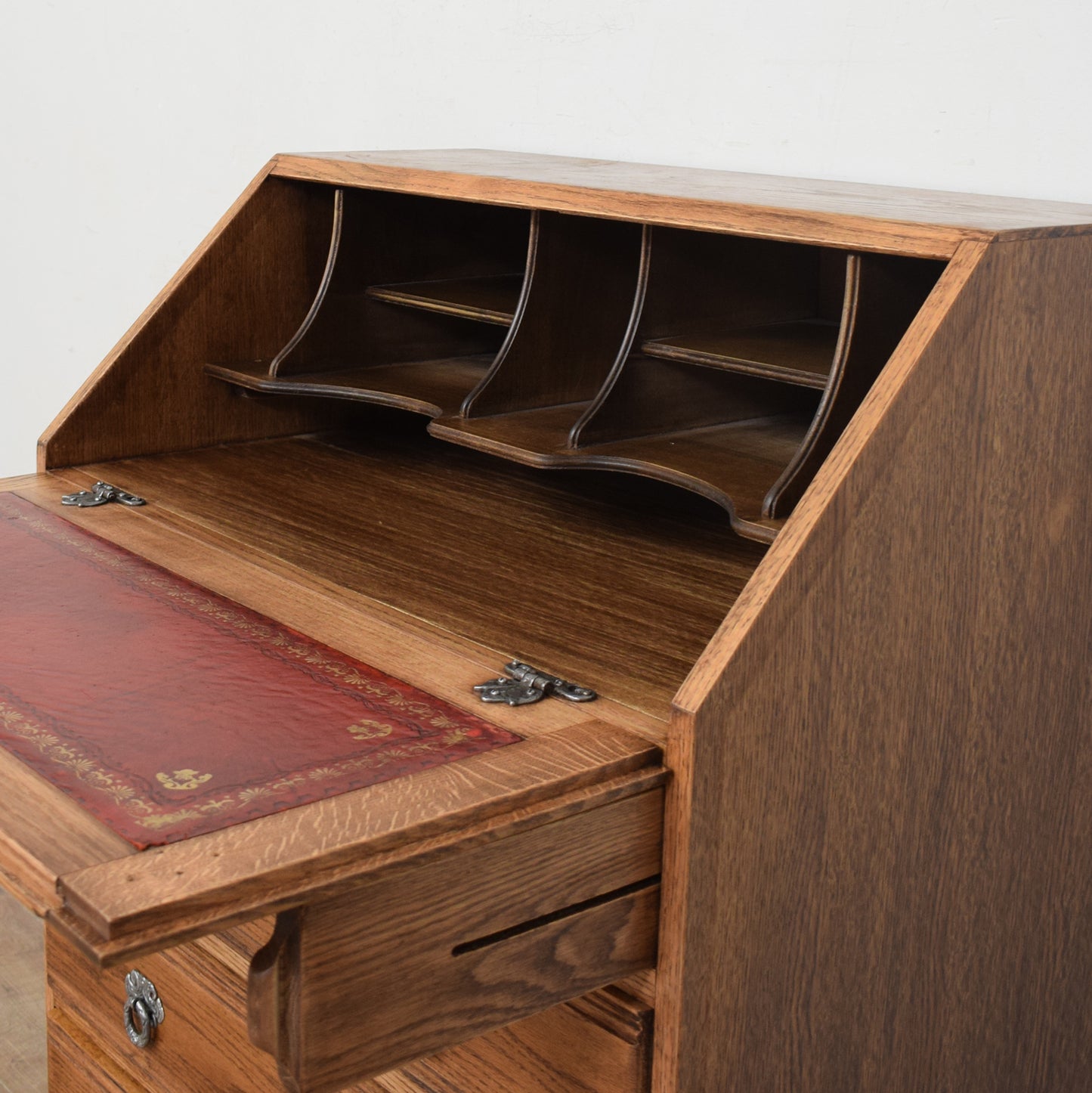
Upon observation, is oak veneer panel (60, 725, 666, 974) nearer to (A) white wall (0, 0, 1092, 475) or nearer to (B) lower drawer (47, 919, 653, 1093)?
(B) lower drawer (47, 919, 653, 1093)

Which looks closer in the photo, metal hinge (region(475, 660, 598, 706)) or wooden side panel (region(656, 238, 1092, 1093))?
wooden side panel (region(656, 238, 1092, 1093))

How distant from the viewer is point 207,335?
7.22 feet

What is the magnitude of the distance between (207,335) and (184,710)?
1.01 m

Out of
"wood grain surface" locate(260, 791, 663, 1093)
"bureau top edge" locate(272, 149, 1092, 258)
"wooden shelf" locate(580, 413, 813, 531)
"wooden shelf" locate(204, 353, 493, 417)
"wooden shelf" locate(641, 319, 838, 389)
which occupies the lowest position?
"wood grain surface" locate(260, 791, 663, 1093)

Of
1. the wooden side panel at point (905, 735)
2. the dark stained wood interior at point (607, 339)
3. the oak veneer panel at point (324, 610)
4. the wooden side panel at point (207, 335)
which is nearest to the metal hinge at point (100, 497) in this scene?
the oak veneer panel at point (324, 610)

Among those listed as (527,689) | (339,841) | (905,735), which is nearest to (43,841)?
(339,841)

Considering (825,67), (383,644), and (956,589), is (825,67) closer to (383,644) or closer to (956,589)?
(956,589)

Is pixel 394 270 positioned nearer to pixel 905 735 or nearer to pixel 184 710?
pixel 184 710

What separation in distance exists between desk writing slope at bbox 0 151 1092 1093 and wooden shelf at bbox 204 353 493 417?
0.03 ft

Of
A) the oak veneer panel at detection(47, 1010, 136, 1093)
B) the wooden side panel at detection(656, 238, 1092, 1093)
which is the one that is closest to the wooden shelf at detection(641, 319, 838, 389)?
the wooden side panel at detection(656, 238, 1092, 1093)

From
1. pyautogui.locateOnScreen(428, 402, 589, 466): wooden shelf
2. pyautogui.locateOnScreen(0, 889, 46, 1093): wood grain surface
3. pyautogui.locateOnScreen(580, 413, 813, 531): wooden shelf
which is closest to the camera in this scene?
pyautogui.locateOnScreen(580, 413, 813, 531): wooden shelf

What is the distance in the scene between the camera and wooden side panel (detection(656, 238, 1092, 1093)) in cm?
126

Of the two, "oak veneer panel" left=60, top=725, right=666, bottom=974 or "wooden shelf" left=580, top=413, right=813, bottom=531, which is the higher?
"wooden shelf" left=580, top=413, right=813, bottom=531

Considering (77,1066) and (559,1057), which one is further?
(77,1066)
